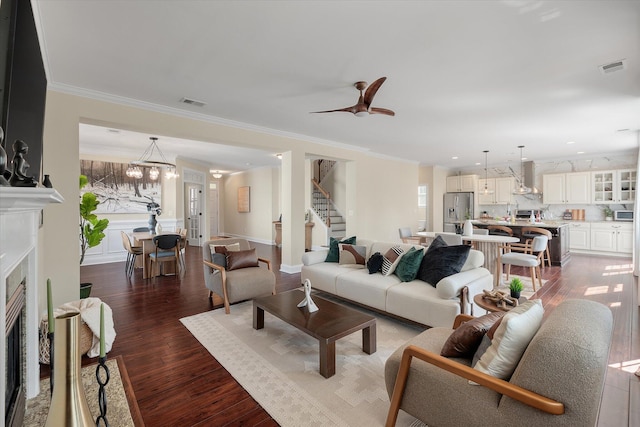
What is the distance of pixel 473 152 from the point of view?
7629 mm

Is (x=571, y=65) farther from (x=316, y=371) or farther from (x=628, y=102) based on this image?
(x=316, y=371)

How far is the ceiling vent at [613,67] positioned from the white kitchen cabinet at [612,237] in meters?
6.54

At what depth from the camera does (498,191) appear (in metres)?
9.55

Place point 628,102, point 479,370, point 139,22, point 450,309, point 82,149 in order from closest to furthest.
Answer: point 479,370, point 139,22, point 450,309, point 628,102, point 82,149

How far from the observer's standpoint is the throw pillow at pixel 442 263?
3.22m

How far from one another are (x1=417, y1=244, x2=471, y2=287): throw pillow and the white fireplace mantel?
3.21 metres

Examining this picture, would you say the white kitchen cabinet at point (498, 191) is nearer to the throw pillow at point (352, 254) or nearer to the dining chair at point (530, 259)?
the dining chair at point (530, 259)

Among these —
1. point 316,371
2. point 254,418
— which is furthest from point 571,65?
point 254,418

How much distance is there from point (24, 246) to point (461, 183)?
35.7 ft

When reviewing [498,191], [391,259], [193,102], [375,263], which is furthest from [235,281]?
[498,191]

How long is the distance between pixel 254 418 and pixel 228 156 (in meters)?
7.14

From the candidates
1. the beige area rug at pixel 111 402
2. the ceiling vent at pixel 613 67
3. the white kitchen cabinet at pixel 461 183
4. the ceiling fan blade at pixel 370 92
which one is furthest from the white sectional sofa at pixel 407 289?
the white kitchen cabinet at pixel 461 183

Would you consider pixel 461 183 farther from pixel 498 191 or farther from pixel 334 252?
pixel 334 252

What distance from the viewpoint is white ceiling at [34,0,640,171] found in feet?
7.05
